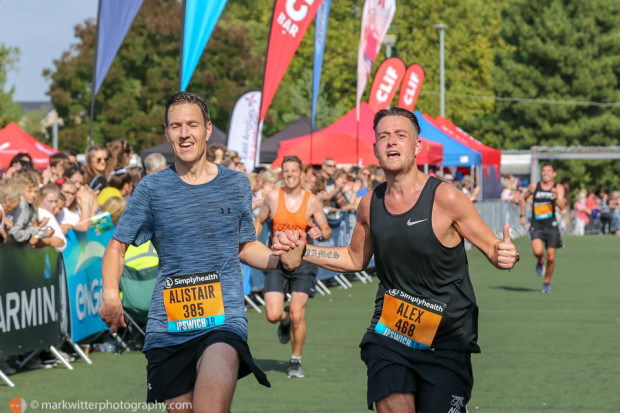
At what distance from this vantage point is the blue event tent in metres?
31.5

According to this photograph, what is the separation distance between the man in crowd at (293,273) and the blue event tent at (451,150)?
68.8ft

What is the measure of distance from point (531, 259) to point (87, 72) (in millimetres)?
30698

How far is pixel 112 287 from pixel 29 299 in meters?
4.96

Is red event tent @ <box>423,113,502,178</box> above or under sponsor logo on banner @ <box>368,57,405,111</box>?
under

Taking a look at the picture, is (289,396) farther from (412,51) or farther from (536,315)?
(412,51)

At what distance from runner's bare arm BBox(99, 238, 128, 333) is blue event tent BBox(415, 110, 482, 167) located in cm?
2626

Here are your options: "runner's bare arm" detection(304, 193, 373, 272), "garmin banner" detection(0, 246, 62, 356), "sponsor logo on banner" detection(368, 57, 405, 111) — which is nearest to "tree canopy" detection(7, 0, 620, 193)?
"sponsor logo on banner" detection(368, 57, 405, 111)

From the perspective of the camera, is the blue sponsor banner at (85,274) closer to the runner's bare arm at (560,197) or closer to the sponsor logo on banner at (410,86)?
the runner's bare arm at (560,197)

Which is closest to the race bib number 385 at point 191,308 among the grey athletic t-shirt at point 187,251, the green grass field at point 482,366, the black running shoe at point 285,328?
the grey athletic t-shirt at point 187,251

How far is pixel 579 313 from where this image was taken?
15.1 m

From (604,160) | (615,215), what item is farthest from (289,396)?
(604,160)

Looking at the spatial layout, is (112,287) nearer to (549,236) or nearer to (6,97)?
(549,236)

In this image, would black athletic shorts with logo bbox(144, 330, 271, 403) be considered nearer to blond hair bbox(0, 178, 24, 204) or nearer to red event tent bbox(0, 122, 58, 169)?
blond hair bbox(0, 178, 24, 204)

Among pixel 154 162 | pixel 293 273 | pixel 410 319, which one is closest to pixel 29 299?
pixel 154 162
